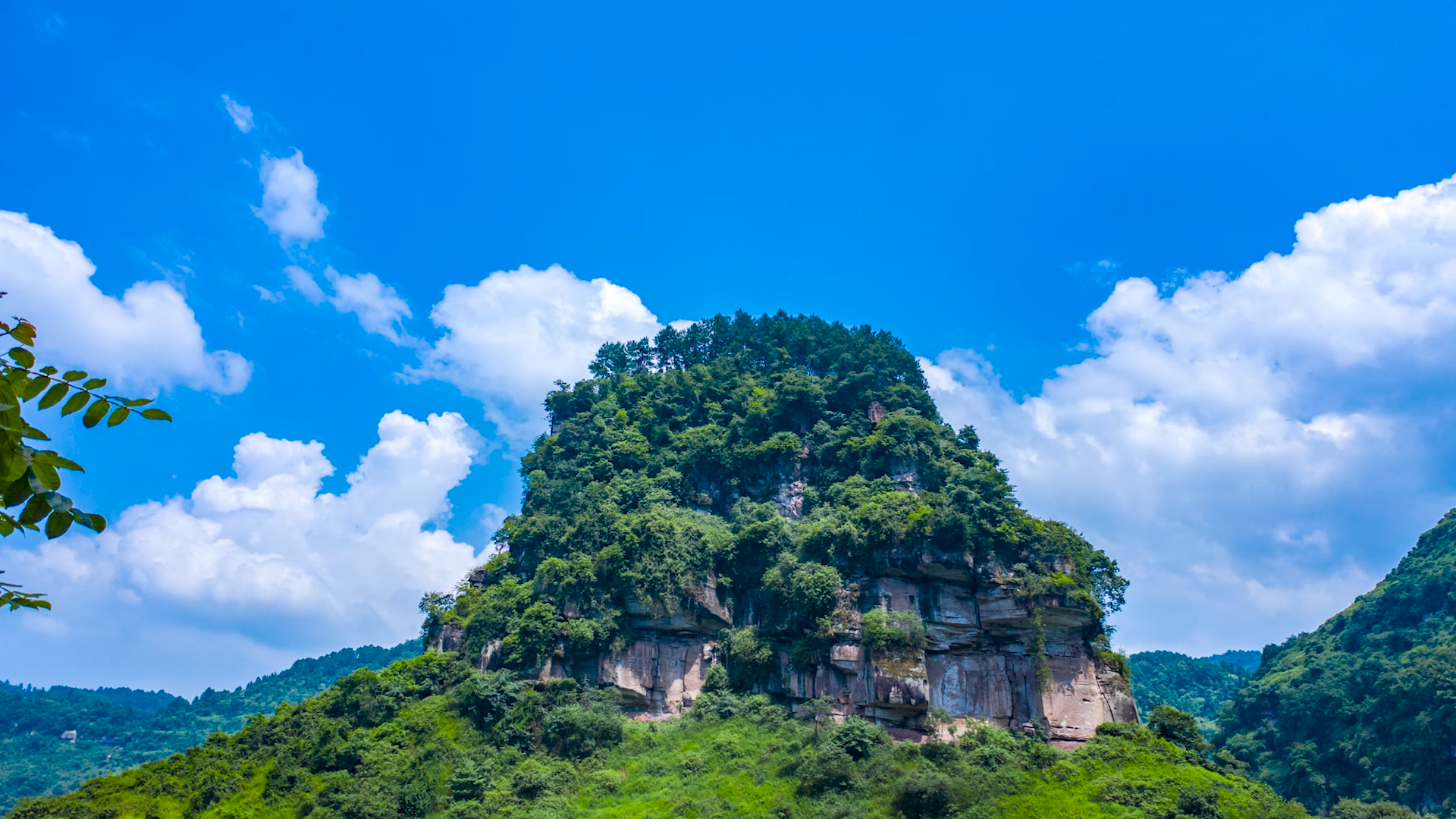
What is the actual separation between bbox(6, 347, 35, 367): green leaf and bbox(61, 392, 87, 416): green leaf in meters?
0.17

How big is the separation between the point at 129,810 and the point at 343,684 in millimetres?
9226

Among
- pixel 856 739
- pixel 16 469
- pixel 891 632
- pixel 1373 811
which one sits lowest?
pixel 1373 811

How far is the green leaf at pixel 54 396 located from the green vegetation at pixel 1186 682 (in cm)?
9105

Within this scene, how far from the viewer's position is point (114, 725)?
327 feet

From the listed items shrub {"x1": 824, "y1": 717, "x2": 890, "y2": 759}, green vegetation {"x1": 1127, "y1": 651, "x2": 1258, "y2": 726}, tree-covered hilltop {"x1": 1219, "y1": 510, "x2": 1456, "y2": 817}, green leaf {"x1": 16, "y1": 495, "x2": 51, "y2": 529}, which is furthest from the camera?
green vegetation {"x1": 1127, "y1": 651, "x2": 1258, "y2": 726}

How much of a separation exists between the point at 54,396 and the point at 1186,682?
105652 millimetres

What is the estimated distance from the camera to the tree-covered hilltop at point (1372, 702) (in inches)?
1715

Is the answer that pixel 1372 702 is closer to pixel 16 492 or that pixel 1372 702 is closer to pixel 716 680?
pixel 716 680

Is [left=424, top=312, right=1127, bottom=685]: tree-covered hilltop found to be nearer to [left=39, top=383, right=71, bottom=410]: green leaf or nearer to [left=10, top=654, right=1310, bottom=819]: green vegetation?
[left=10, top=654, right=1310, bottom=819]: green vegetation

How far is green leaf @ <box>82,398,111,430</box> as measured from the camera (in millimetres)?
3156

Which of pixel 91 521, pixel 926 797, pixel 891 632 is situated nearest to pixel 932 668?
pixel 891 632

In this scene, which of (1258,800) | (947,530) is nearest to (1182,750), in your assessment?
(1258,800)

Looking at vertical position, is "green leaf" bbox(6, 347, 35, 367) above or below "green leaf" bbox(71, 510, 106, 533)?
above

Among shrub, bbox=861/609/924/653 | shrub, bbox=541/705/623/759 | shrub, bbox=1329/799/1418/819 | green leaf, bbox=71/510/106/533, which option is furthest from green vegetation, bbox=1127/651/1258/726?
green leaf, bbox=71/510/106/533
